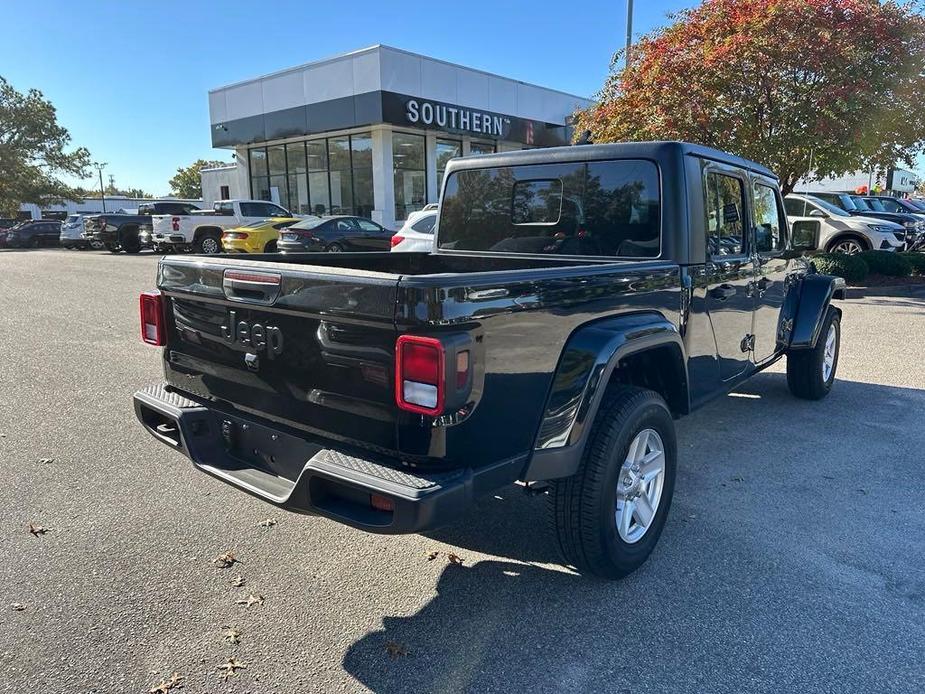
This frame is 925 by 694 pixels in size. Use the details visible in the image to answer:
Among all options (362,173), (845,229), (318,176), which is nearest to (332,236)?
(362,173)

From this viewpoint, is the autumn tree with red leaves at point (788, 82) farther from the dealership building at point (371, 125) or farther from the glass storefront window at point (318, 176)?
the glass storefront window at point (318, 176)

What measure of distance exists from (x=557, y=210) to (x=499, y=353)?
185 centimetres

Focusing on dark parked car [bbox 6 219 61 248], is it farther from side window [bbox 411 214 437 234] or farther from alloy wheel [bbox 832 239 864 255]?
alloy wheel [bbox 832 239 864 255]

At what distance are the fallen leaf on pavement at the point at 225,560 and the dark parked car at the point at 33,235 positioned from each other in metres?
39.8

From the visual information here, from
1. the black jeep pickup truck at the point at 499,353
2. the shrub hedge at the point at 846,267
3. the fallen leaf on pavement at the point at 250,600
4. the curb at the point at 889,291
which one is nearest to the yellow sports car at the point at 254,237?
the shrub hedge at the point at 846,267

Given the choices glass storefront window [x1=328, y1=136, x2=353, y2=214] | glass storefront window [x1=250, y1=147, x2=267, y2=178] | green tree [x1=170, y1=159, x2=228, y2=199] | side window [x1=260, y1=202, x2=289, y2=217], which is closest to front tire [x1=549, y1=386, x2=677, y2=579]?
side window [x1=260, y1=202, x2=289, y2=217]

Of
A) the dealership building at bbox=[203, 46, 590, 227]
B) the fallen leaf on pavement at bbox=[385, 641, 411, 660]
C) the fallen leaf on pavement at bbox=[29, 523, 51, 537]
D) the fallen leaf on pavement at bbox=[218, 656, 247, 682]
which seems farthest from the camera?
the dealership building at bbox=[203, 46, 590, 227]

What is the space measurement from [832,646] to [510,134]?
26605 mm

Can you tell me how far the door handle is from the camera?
12.5 ft

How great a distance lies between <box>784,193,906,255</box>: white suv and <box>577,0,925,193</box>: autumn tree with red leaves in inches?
104

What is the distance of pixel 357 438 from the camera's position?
2.47 meters

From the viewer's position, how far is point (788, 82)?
36.8 ft

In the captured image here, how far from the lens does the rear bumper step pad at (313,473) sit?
219 centimetres

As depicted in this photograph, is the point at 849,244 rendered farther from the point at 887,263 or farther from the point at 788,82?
the point at 788,82
